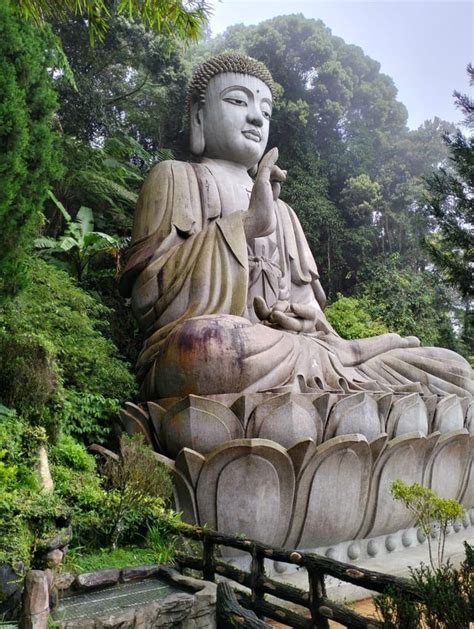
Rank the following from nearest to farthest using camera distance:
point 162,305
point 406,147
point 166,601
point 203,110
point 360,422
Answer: point 166,601 < point 360,422 < point 162,305 < point 203,110 < point 406,147

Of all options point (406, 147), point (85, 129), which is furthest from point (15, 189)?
point (406, 147)

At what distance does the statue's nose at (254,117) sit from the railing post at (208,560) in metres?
4.52

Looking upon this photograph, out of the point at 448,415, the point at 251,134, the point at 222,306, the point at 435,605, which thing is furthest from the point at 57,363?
the point at 435,605

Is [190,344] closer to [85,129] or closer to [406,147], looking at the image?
[85,129]

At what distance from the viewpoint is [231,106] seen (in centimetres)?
638

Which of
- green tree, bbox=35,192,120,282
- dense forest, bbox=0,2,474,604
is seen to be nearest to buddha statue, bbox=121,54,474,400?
dense forest, bbox=0,2,474,604

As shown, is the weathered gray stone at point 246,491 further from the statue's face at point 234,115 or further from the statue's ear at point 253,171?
the statue's ear at point 253,171

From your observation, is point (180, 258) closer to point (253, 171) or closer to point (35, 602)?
point (253, 171)

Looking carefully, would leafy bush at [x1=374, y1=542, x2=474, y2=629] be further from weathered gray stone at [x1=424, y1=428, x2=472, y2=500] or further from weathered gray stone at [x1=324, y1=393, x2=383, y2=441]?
weathered gray stone at [x1=424, y1=428, x2=472, y2=500]

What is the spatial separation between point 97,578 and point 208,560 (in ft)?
2.11

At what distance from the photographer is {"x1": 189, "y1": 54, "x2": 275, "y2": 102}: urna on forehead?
6379mm

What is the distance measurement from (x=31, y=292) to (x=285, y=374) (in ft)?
11.5

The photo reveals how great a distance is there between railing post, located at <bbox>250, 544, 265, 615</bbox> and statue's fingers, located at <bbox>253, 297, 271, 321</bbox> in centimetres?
250

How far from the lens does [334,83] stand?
17938mm
